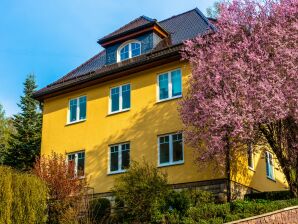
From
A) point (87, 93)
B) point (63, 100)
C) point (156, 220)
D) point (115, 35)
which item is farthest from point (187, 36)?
point (156, 220)

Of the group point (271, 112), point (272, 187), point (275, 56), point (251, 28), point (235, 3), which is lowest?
point (272, 187)

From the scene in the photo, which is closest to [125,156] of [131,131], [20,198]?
[131,131]

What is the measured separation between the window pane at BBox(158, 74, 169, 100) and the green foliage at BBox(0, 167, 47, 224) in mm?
7412

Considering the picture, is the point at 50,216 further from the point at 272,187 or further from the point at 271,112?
the point at 272,187

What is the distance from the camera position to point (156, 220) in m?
17.1

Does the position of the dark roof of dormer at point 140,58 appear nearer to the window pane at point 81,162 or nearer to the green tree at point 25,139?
the window pane at point 81,162

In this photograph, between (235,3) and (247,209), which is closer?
(247,209)

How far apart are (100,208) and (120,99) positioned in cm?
570

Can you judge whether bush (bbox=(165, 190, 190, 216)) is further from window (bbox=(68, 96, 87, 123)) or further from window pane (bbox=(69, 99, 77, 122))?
window pane (bbox=(69, 99, 77, 122))

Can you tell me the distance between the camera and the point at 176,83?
853 inches

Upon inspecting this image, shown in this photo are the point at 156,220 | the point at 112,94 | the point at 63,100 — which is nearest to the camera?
the point at 156,220

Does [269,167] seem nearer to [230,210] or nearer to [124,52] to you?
[230,210]

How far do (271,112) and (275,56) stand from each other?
2.33 m

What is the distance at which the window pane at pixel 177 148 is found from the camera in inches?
809
